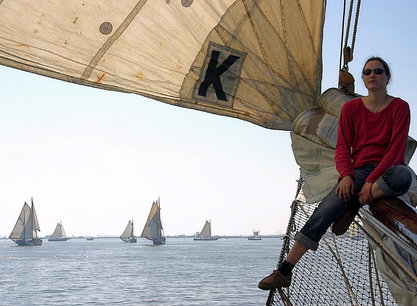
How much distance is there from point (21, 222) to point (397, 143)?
120 metres

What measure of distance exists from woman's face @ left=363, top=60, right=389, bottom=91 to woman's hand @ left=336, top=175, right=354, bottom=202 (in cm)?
51

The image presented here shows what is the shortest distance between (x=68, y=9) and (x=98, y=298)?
3510 cm

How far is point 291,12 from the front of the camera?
12.7 feet

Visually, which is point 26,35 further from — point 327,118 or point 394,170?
point 394,170

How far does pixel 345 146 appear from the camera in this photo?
2793 mm

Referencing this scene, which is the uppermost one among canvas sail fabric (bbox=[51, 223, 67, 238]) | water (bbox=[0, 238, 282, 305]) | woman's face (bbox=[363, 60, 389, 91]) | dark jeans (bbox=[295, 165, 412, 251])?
canvas sail fabric (bbox=[51, 223, 67, 238])

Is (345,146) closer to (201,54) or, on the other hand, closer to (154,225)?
(201,54)

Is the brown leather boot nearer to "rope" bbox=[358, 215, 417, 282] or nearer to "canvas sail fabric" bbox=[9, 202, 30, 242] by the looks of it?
"rope" bbox=[358, 215, 417, 282]

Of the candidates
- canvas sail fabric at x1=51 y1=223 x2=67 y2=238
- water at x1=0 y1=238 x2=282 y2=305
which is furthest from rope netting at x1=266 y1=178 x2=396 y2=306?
canvas sail fabric at x1=51 y1=223 x2=67 y2=238

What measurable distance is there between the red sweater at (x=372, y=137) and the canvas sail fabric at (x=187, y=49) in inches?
37.3

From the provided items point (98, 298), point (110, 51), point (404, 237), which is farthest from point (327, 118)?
point (98, 298)

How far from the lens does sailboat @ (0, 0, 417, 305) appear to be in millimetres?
3602

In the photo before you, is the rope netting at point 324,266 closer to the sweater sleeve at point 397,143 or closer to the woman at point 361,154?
the woman at point 361,154

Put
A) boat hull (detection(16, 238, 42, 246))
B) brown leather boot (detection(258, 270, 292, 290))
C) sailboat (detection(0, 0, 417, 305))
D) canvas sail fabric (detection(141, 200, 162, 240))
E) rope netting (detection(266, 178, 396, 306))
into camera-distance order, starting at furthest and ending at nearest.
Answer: boat hull (detection(16, 238, 42, 246))
canvas sail fabric (detection(141, 200, 162, 240))
rope netting (detection(266, 178, 396, 306))
sailboat (detection(0, 0, 417, 305))
brown leather boot (detection(258, 270, 292, 290))
